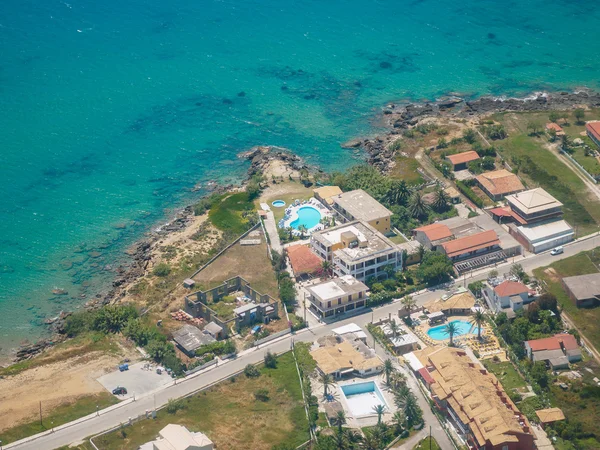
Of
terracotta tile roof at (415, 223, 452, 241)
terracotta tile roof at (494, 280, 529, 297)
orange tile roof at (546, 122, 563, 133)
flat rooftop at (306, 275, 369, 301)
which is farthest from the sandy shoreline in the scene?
terracotta tile roof at (494, 280, 529, 297)

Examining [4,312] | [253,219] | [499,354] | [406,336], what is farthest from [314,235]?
[4,312]

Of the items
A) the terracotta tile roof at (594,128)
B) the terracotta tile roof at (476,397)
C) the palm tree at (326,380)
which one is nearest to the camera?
the terracotta tile roof at (476,397)

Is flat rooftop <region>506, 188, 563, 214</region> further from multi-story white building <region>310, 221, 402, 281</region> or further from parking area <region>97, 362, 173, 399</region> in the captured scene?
parking area <region>97, 362, 173, 399</region>

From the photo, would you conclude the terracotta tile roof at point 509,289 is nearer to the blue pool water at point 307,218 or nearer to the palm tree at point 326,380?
the palm tree at point 326,380

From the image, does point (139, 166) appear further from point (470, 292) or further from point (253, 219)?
point (470, 292)

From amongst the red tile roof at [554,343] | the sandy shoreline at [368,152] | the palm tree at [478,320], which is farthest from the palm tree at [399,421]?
the sandy shoreline at [368,152]

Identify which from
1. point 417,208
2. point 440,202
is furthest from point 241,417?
point 440,202
